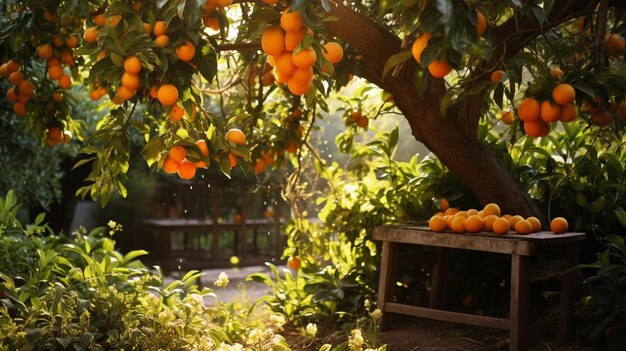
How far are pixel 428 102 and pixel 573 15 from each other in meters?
0.65

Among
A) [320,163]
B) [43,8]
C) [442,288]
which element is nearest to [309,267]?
[320,163]

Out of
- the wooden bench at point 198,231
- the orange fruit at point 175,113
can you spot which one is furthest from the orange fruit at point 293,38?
the wooden bench at point 198,231

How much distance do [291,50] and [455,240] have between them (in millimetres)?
1486

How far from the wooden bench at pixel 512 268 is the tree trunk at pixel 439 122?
26 cm

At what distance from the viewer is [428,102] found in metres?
2.79

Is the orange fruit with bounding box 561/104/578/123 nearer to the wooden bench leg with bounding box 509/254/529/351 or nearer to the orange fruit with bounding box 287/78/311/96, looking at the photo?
the orange fruit with bounding box 287/78/311/96

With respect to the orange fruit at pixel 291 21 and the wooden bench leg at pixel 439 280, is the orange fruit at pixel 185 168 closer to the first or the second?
the orange fruit at pixel 291 21

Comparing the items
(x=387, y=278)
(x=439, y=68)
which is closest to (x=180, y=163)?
(x=439, y=68)

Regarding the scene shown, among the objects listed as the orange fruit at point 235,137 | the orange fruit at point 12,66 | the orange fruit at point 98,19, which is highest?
the orange fruit at point 98,19

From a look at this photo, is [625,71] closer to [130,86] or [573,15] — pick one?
[573,15]

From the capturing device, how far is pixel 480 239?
275 centimetres

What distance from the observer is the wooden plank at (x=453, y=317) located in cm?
276

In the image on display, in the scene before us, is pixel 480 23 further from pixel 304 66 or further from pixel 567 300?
pixel 567 300

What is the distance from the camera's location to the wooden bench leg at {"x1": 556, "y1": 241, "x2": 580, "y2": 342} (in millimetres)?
2898
